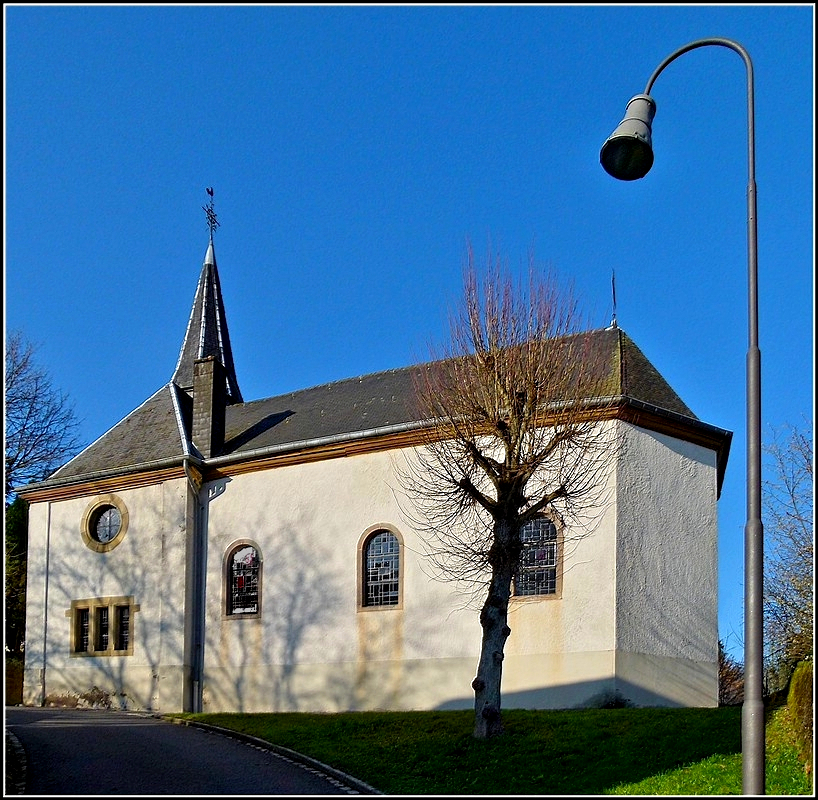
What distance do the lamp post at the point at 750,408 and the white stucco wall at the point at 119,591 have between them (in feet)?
63.9

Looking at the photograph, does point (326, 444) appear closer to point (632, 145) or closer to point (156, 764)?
point (156, 764)

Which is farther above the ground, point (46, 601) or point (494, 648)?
point (494, 648)

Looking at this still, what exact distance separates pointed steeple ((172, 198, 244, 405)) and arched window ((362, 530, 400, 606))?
40.5 feet

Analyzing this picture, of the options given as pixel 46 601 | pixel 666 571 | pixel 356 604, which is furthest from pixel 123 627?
pixel 666 571

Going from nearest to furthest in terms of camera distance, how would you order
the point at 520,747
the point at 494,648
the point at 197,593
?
1. the point at 520,747
2. the point at 494,648
3. the point at 197,593

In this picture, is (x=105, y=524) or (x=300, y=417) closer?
(x=300, y=417)

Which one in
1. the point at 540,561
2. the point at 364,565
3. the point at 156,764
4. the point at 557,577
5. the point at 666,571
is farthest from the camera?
the point at 364,565

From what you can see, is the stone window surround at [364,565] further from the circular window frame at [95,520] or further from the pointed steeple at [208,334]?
the pointed steeple at [208,334]

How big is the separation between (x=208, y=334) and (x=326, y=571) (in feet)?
49.2

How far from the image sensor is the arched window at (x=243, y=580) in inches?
1029

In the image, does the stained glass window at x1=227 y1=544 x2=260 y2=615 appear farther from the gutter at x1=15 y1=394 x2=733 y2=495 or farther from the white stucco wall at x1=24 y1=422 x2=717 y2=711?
the gutter at x1=15 y1=394 x2=733 y2=495

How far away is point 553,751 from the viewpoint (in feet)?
49.6

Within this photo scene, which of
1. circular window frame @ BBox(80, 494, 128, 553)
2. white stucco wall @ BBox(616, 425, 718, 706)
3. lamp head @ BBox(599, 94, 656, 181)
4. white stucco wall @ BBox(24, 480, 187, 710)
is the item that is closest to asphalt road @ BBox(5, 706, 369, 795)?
white stucco wall @ BBox(24, 480, 187, 710)

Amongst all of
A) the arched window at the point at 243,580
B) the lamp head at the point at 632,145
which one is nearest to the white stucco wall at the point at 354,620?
the arched window at the point at 243,580
